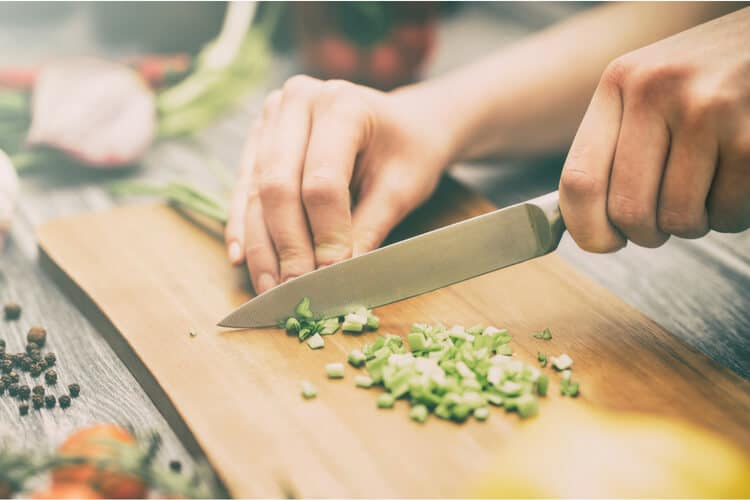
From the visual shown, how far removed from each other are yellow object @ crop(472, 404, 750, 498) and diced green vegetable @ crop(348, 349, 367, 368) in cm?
24

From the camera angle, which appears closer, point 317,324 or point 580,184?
point 580,184

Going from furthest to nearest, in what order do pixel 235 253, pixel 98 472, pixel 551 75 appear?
pixel 551 75 < pixel 235 253 < pixel 98 472

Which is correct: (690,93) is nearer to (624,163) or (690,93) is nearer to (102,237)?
(624,163)

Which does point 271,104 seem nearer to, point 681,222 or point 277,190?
point 277,190

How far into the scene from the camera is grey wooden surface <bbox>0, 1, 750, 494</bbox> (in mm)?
1129

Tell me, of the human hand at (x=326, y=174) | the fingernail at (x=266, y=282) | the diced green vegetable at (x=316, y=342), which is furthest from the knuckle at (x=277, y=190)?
the diced green vegetable at (x=316, y=342)

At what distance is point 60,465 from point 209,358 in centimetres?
36

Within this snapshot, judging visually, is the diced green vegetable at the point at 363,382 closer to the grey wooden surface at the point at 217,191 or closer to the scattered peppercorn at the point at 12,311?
the grey wooden surface at the point at 217,191

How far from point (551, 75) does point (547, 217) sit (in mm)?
669

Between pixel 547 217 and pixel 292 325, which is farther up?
pixel 547 217

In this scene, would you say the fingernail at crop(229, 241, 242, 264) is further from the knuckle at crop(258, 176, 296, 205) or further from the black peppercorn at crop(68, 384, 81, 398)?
the black peppercorn at crop(68, 384, 81, 398)

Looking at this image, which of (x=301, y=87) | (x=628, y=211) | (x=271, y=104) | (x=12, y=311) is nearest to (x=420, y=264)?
(x=628, y=211)

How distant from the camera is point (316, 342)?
3.84ft

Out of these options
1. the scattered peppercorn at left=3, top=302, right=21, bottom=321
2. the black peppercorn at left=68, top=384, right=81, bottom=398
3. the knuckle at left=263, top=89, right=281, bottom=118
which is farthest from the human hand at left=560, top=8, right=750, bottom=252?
the scattered peppercorn at left=3, top=302, right=21, bottom=321
